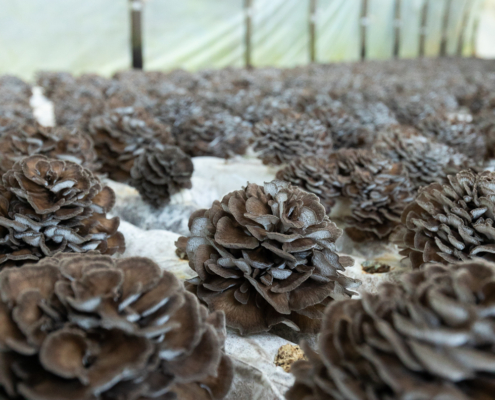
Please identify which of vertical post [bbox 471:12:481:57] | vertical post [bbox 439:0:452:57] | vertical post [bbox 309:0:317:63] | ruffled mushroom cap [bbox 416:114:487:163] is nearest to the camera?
ruffled mushroom cap [bbox 416:114:487:163]

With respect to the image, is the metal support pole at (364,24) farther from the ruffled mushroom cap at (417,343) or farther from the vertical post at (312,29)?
the ruffled mushroom cap at (417,343)

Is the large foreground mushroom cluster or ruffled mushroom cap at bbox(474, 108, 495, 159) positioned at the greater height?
the large foreground mushroom cluster

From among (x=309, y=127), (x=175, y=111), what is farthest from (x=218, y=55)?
(x=309, y=127)

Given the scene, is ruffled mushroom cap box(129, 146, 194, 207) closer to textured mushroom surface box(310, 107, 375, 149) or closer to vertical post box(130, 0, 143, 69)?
textured mushroom surface box(310, 107, 375, 149)

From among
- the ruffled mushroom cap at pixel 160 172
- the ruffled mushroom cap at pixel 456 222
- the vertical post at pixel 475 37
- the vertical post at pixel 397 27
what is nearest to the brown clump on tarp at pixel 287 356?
the ruffled mushroom cap at pixel 456 222

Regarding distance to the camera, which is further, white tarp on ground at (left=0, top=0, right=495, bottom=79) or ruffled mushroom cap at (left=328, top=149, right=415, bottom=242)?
white tarp on ground at (left=0, top=0, right=495, bottom=79)

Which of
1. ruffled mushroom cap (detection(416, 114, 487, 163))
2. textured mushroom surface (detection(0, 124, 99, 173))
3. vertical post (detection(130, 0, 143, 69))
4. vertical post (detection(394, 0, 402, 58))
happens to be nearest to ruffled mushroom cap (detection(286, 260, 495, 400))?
textured mushroom surface (detection(0, 124, 99, 173))

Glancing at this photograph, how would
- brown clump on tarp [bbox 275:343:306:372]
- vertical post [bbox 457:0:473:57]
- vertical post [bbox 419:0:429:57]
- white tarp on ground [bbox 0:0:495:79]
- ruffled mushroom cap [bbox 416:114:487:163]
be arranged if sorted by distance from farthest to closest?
vertical post [bbox 457:0:473:57]
vertical post [bbox 419:0:429:57]
white tarp on ground [bbox 0:0:495:79]
ruffled mushroom cap [bbox 416:114:487:163]
brown clump on tarp [bbox 275:343:306:372]
